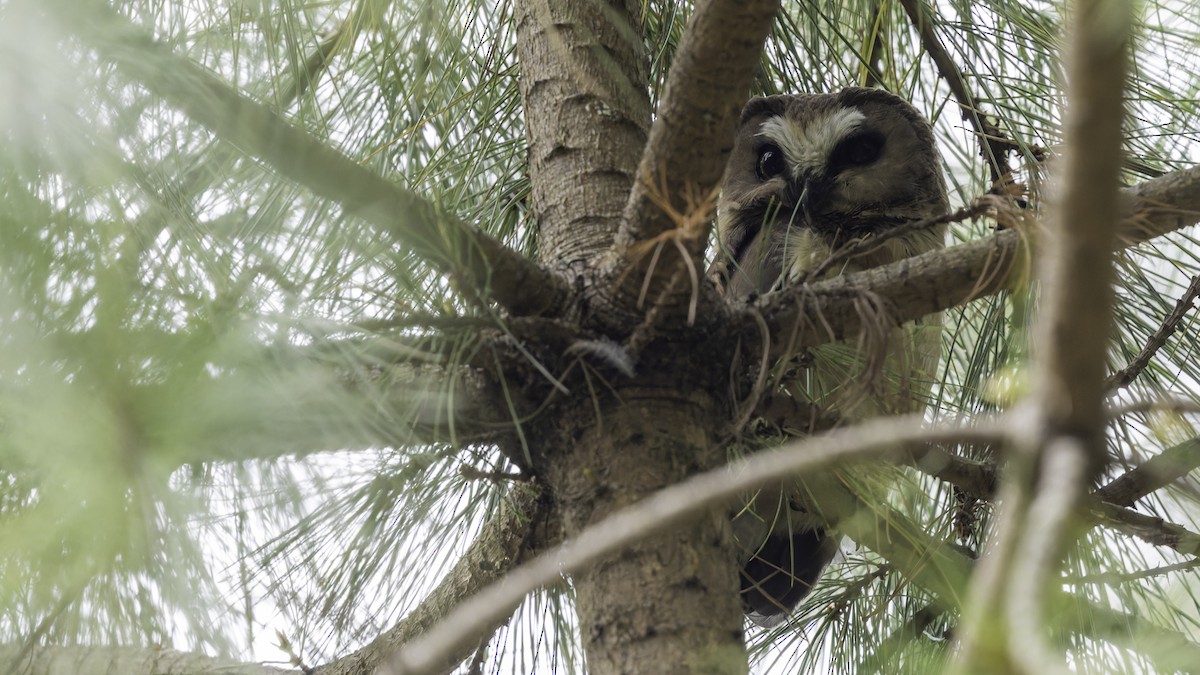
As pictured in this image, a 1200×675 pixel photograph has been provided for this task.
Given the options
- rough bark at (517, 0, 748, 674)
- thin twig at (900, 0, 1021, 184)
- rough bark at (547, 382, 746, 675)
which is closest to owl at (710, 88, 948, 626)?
thin twig at (900, 0, 1021, 184)

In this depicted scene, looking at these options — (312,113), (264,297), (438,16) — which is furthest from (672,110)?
(438,16)

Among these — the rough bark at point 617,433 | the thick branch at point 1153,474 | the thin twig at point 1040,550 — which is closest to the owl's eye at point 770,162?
the rough bark at point 617,433

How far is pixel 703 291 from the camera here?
1428 millimetres

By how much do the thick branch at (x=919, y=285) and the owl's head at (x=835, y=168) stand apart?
1.13 meters

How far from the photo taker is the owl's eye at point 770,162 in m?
2.79

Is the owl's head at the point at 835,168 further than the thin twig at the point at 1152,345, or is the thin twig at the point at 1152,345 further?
the owl's head at the point at 835,168

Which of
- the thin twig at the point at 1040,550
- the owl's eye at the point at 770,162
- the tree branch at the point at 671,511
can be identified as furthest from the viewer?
the owl's eye at the point at 770,162

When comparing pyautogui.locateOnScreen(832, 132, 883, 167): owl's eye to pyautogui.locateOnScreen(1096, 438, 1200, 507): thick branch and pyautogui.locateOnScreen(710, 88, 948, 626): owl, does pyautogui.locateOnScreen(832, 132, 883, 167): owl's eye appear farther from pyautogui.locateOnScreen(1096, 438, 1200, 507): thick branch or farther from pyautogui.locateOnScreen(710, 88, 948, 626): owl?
pyautogui.locateOnScreen(1096, 438, 1200, 507): thick branch

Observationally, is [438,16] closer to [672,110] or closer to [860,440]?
[672,110]

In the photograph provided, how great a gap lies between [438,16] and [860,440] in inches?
57.4

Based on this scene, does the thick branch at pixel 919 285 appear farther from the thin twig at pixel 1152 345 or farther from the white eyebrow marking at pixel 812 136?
the white eyebrow marking at pixel 812 136

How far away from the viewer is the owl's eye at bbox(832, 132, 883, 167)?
9.02ft

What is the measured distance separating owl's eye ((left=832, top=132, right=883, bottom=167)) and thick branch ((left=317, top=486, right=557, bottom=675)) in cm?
143

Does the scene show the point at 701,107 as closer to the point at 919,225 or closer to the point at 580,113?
the point at 919,225
